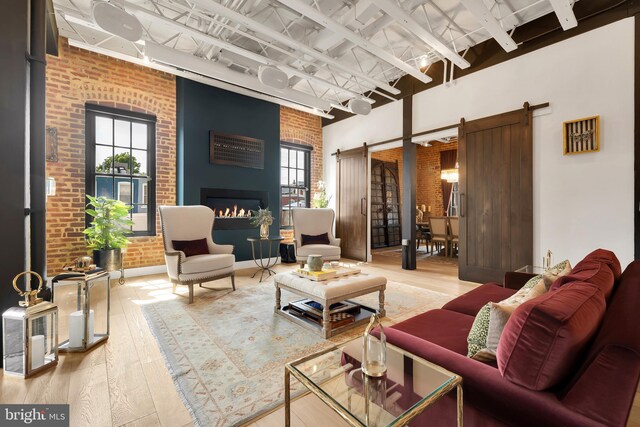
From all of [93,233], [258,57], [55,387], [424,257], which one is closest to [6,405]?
[55,387]

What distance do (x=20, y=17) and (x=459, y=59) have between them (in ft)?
14.7

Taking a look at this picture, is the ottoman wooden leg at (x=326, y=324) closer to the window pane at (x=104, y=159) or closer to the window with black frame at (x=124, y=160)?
the window with black frame at (x=124, y=160)

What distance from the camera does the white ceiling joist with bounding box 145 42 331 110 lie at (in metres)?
3.72

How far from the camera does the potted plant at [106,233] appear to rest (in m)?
4.02

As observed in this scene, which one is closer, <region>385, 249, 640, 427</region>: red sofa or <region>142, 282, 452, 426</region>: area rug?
<region>385, 249, 640, 427</region>: red sofa

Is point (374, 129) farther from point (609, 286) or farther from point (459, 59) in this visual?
point (609, 286)

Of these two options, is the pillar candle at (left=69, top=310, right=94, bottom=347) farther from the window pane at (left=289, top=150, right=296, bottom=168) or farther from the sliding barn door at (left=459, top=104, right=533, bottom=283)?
the window pane at (left=289, top=150, right=296, bottom=168)

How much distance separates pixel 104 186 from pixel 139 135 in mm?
985


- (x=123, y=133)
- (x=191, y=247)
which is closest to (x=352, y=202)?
(x=191, y=247)

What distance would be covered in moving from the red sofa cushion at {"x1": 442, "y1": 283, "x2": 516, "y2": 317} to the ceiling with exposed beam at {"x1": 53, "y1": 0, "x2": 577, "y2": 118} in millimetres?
2691

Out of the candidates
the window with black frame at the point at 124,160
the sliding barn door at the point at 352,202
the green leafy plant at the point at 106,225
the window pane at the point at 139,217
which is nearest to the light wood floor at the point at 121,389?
the green leafy plant at the point at 106,225

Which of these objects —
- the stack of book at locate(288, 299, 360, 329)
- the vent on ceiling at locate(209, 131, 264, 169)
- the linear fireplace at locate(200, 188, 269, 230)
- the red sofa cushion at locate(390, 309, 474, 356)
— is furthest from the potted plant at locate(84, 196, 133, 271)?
the red sofa cushion at locate(390, 309, 474, 356)

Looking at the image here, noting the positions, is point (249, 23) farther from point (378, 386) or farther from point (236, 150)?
point (378, 386)

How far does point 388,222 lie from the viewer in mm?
8547
